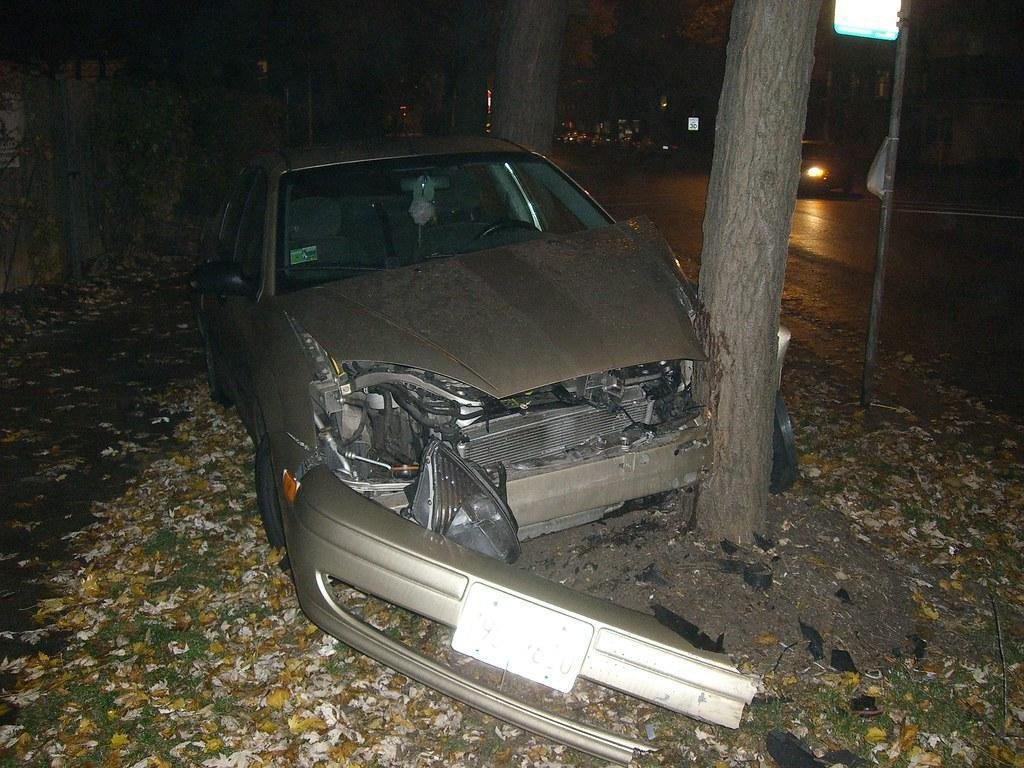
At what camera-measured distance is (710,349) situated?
162 inches

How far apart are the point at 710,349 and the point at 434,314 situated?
116 cm

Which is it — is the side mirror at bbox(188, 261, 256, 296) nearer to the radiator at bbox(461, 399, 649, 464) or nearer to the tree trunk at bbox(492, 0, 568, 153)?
the radiator at bbox(461, 399, 649, 464)

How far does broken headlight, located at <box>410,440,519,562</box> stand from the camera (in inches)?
139

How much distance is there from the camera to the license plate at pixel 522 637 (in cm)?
310

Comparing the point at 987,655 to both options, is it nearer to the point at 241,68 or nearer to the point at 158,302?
the point at 158,302

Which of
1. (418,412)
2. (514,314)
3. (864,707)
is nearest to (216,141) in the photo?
(514,314)

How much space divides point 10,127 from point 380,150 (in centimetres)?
604

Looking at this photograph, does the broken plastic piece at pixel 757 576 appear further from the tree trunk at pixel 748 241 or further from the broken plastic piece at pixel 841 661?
the broken plastic piece at pixel 841 661

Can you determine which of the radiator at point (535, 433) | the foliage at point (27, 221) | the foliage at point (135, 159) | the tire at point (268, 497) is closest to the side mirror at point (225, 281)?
Answer: the tire at point (268, 497)

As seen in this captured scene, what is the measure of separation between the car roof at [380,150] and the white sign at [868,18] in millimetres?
2315

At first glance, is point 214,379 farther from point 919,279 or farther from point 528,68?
point 919,279

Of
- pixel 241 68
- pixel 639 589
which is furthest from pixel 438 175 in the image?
pixel 241 68

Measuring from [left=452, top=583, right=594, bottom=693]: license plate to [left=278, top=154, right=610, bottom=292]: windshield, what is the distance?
6.68 feet

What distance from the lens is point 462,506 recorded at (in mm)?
3543
